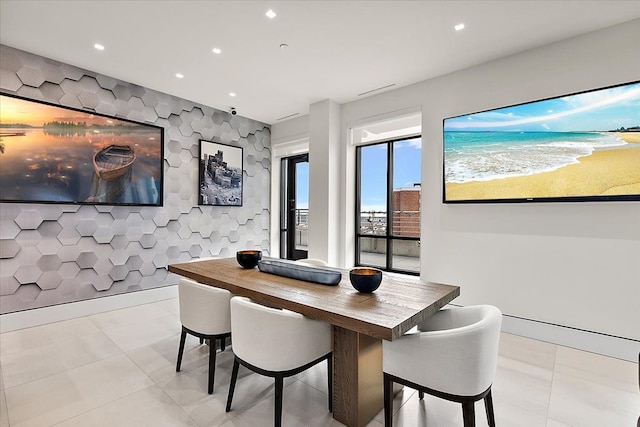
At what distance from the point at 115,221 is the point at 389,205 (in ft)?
11.9

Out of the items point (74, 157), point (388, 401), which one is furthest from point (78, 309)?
point (388, 401)

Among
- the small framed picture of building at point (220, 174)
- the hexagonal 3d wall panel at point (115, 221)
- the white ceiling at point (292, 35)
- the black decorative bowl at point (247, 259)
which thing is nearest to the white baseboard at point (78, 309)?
the hexagonal 3d wall panel at point (115, 221)

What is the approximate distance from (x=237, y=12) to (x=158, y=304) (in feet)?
11.6

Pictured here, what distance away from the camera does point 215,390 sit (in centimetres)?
205

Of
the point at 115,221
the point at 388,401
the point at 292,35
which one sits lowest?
the point at 388,401

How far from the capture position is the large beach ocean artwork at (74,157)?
3.00 metres

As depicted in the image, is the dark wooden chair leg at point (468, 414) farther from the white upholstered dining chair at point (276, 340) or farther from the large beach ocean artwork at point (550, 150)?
the large beach ocean artwork at point (550, 150)

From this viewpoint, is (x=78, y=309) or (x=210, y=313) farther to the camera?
(x=78, y=309)

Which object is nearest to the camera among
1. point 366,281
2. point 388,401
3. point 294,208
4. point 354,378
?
point 388,401

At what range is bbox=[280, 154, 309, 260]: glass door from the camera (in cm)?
567

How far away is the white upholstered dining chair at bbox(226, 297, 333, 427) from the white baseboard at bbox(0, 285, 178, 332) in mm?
2856

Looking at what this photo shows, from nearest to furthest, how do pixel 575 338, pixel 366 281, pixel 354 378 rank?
pixel 354 378, pixel 366 281, pixel 575 338

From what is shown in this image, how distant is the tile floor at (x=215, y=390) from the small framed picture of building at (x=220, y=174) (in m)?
2.40

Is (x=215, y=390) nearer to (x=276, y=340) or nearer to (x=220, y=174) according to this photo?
(x=276, y=340)
